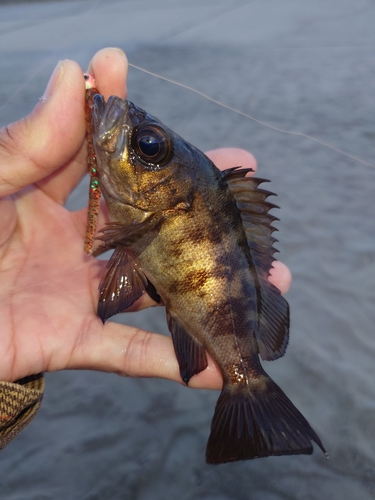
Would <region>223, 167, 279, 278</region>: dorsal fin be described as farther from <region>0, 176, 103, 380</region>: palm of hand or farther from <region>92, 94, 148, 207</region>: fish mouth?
<region>0, 176, 103, 380</region>: palm of hand

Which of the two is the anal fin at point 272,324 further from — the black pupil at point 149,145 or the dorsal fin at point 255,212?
the black pupil at point 149,145

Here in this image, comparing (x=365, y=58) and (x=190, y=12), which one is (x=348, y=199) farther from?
(x=190, y=12)

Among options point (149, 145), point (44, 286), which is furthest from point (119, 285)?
point (149, 145)

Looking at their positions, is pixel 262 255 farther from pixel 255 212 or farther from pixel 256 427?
pixel 256 427

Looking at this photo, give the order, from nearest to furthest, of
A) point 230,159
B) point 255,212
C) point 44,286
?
point 255,212 → point 44,286 → point 230,159

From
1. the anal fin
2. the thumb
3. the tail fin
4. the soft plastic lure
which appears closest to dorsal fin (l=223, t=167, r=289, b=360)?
the anal fin

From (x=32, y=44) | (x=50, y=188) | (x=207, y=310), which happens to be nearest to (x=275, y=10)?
(x=32, y=44)

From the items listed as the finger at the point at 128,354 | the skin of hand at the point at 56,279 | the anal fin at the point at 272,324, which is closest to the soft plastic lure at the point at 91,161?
the skin of hand at the point at 56,279
